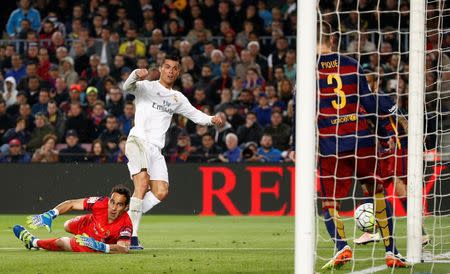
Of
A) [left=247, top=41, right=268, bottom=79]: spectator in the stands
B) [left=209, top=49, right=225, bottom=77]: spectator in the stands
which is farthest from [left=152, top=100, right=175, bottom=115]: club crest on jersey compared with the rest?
[left=247, top=41, right=268, bottom=79]: spectator in the stands

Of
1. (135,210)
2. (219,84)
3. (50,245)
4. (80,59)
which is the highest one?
(80,59)

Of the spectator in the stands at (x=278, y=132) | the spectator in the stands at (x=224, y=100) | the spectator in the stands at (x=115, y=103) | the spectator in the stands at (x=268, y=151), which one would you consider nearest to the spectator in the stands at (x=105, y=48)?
Result: the spectator in the stands at (x=115, y=103)

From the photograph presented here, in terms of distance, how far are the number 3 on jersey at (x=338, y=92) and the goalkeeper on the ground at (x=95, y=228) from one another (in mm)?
2306

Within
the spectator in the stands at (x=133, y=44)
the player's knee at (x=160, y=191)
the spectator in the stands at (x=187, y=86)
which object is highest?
the spectator in the stands at (x=133, y=44)

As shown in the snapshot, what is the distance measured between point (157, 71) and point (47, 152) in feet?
8.30

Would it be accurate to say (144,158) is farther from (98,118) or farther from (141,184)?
(98,118)

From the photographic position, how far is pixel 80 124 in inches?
736

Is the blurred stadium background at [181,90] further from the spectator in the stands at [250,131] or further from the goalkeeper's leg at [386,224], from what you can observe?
the goalkeeper's leg at [386,224]

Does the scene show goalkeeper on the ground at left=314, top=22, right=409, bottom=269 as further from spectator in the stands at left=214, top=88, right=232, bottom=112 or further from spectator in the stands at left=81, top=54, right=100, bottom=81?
spectator in the stands at left=81, top=54, right=100, bottom=81

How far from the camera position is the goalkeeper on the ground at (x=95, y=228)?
10062 millimetres

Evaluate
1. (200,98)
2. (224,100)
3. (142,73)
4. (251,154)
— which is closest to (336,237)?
(142,73)

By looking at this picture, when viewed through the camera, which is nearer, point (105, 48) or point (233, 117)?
point (233, 117)

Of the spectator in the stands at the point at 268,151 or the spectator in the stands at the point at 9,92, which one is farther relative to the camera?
the spectator in the stands at the point at 9,92

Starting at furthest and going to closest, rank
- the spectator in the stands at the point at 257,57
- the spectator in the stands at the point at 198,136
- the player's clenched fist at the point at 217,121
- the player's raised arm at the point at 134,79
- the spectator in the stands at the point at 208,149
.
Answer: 1. the spectator in the stands at the point at 257,57
2. the spectator in the stands at the point at 198,136
3. the spectator in the stands at the point at 208,149
4. the player's clenched fist at the point at 217,121
5. the player's raised arm at the point at 134,79
